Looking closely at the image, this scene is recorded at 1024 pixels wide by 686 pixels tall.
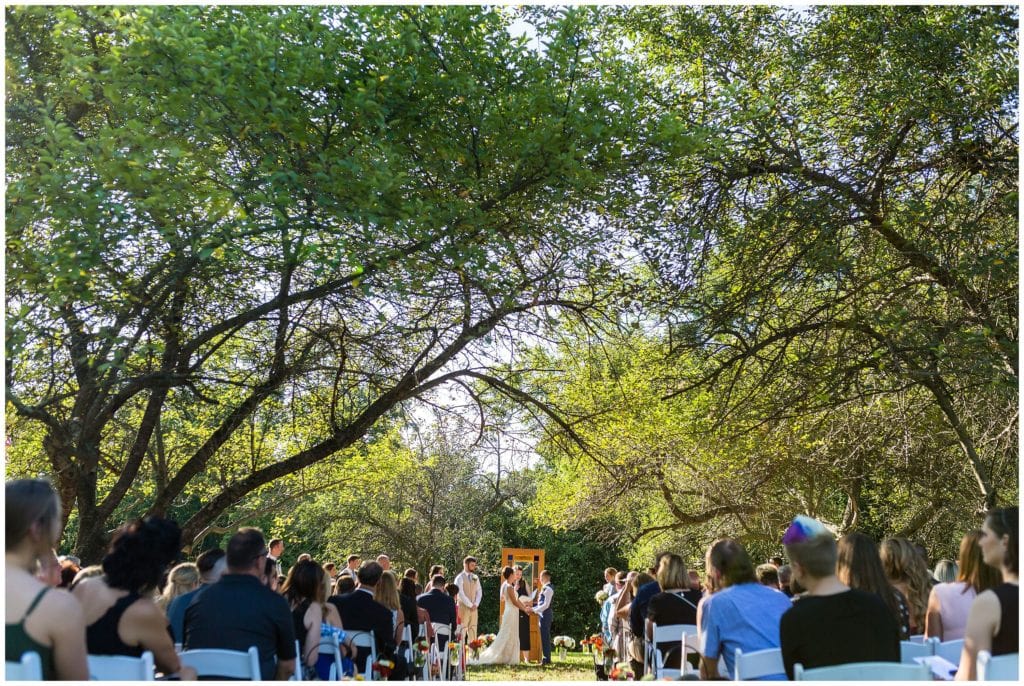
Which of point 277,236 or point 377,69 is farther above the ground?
point 377,69

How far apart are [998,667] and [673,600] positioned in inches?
153

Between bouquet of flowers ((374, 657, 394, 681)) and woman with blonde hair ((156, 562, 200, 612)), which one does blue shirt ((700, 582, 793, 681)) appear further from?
woman with blonde hair ((156, 562, 200, 612))

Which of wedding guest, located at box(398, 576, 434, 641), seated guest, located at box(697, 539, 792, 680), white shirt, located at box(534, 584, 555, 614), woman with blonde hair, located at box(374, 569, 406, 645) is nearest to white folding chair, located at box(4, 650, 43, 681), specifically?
seated guest, located at box(697, 539, 792, 680)

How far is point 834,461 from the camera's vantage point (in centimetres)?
1438

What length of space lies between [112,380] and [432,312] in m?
2.96

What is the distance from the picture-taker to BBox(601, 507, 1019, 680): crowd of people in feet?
12.1

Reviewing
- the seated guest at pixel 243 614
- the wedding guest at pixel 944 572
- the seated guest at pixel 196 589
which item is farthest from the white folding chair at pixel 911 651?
the seated guest at pixel 196 589

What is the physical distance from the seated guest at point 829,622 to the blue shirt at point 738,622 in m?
0.64

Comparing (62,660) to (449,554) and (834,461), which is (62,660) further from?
(449,554)

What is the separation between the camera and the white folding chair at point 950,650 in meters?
4.62

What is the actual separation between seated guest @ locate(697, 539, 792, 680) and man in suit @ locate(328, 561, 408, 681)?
3.30 m

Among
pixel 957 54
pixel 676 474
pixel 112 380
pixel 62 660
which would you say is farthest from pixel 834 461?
pixel 62 660

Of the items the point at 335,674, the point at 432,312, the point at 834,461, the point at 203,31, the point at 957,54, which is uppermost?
the point at 957,54

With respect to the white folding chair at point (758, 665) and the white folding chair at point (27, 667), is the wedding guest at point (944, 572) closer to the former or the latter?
the white folding chair at point (758, 665)
